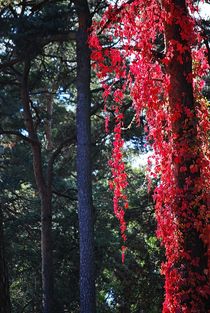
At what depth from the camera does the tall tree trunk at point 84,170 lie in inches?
385

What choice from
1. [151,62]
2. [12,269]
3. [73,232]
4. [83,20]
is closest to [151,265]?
[73,232]

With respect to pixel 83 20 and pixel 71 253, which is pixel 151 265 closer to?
pixel 71 253

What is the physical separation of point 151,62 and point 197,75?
22.7 inches

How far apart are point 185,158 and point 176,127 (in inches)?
14.3

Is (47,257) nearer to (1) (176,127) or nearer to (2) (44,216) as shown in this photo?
(2) (44,216)

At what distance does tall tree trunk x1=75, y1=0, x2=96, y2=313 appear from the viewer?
9.77 metres

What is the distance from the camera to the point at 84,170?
1009cm

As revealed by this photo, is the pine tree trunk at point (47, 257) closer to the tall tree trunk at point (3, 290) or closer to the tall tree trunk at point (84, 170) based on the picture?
the tall tree trunk at point (84, 170)

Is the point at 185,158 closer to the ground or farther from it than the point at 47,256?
closer to the ground

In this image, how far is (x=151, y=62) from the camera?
571 cm

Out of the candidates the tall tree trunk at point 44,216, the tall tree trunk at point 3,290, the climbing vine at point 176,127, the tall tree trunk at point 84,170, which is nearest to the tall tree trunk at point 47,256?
the tall tree trunk at point 44,216

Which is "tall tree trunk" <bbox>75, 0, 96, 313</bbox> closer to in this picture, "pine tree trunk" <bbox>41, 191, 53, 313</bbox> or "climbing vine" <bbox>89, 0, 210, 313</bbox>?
"pine tree trunk" <bbox>41, 191, 53, 313</bbox>

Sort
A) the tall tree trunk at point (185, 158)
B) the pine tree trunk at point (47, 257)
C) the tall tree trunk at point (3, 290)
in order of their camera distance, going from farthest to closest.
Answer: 1. the pine tree trunk at point (47, 257)
2. the tall tree trunk at point (185, 158)
3. the tall tree trunk at point (3, 290)

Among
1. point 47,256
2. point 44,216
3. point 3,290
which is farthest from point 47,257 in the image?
point 3,290
